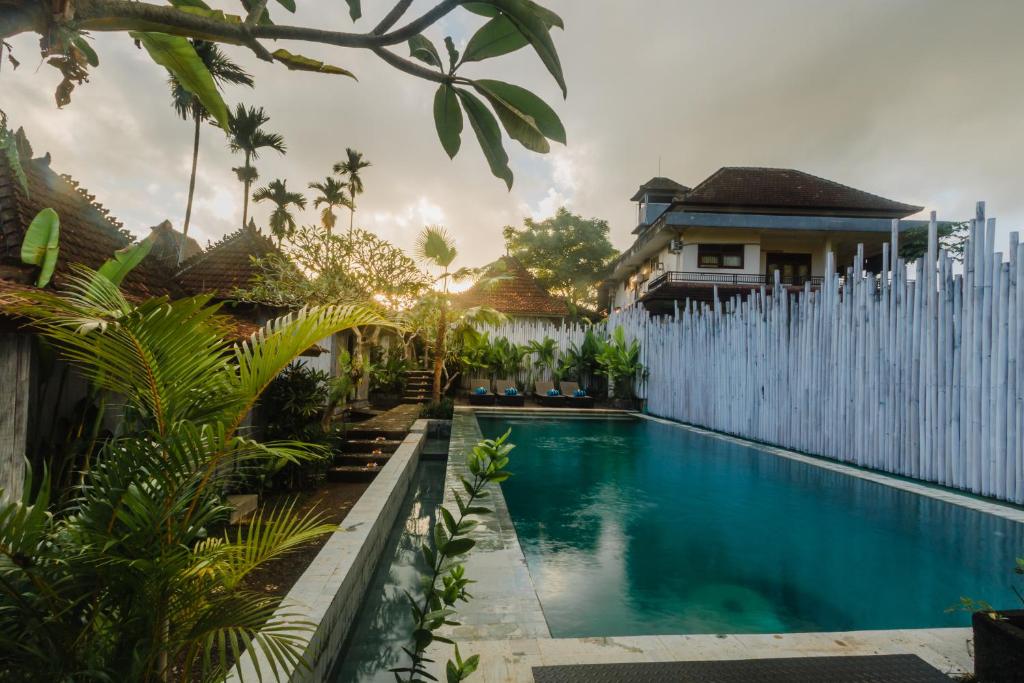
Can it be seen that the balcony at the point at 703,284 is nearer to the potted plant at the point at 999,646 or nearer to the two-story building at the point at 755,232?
the two-story building at the point at 755,232

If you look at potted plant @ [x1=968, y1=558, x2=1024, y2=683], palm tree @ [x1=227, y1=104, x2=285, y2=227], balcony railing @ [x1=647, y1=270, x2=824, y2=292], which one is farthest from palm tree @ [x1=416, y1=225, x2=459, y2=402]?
palm tree @ [x1=227, y1=104, x2=285, y2=227]

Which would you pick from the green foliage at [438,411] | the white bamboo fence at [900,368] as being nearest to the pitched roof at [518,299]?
the green foliage at [438,411]

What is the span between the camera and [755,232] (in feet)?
62.4

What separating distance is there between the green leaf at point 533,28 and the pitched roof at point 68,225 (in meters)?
3.90

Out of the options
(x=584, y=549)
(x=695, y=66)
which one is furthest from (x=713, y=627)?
(x=695, y=66)

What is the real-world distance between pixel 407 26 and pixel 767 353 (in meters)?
8.68

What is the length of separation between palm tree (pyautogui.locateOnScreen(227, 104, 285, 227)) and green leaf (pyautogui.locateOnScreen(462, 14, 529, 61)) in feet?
78.1

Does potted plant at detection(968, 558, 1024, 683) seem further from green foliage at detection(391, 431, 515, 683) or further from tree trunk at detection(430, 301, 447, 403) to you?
tree trunk at detection(430, 301, 447, 403)

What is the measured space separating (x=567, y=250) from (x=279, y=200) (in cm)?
1690

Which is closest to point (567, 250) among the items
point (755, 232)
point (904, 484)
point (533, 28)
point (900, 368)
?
point (755, 232)

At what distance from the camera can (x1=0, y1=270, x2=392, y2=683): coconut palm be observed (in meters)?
1.24

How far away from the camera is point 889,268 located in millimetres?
5988

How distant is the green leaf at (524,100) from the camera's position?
0.89m

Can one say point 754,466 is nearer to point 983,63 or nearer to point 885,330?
point 885,330
